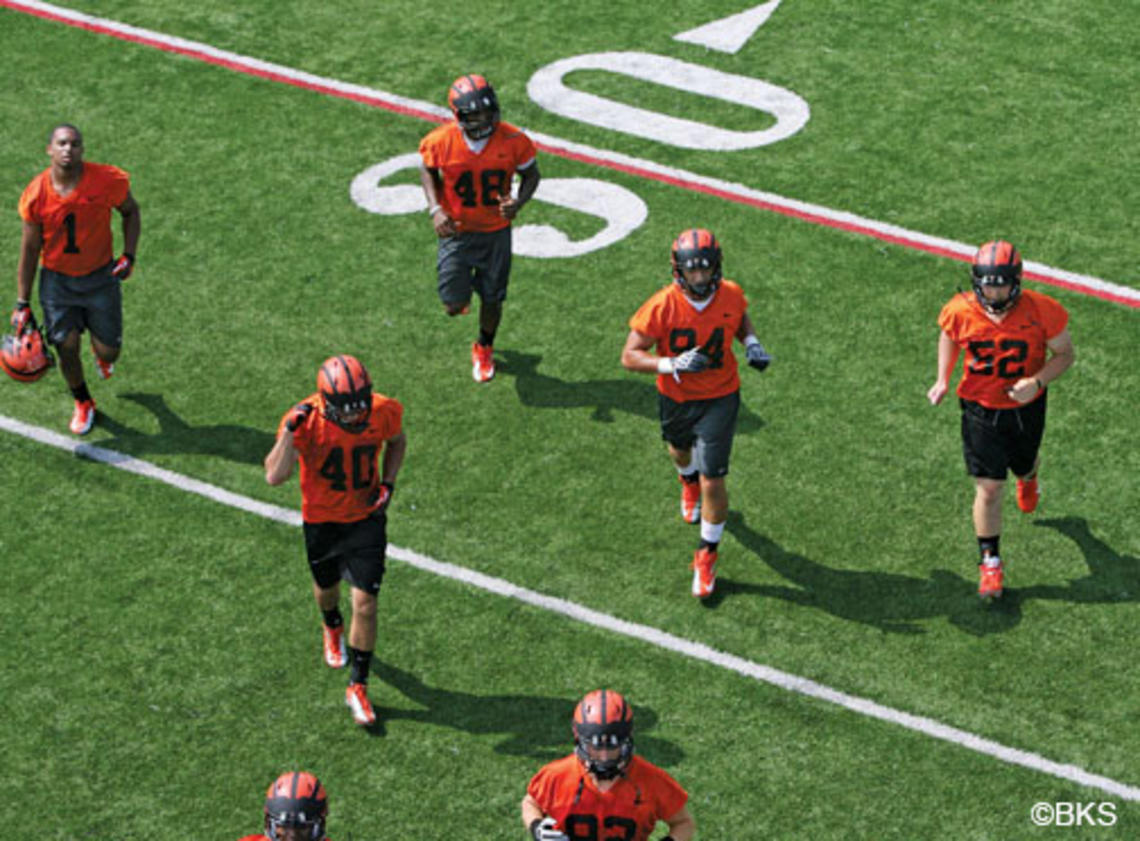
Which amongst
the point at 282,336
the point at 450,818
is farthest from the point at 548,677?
the point at 282,336

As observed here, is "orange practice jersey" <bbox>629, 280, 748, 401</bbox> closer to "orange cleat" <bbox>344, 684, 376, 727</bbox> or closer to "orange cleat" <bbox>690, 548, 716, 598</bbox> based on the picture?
"orange cleat" <bbox>690, 548, 716, 598</bbox>

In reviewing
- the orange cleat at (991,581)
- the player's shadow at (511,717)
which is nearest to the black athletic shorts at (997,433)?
the orange cleat at (991,581)

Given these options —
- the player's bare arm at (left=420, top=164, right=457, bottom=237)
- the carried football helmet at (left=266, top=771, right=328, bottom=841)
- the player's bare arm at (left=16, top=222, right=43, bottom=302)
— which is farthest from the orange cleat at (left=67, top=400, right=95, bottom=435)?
the carried football helmet at (left=266, top=771, right=328, bottom=841)

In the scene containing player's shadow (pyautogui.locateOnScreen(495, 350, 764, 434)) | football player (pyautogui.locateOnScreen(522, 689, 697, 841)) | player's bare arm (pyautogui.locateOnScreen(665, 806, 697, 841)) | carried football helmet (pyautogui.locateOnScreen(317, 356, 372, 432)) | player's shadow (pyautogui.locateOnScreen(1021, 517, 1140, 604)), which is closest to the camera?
football player (pyautogui.locateOnScreen(522, 689, 697, 841))

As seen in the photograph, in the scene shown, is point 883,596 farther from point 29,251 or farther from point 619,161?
point 29,251

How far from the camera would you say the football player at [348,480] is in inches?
380

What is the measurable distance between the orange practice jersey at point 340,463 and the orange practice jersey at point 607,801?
2.46 m

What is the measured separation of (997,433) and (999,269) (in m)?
1.03

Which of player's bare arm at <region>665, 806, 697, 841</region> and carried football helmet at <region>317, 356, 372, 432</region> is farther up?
carried football helmet at <region>317, 356, 372, 432</region>

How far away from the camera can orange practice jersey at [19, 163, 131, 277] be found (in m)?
12.2

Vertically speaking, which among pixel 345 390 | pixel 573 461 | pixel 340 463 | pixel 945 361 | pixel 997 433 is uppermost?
pixel 345 390

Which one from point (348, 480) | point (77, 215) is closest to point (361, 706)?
point (348, 480)

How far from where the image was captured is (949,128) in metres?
16.0

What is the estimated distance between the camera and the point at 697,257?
1045 centimetres
